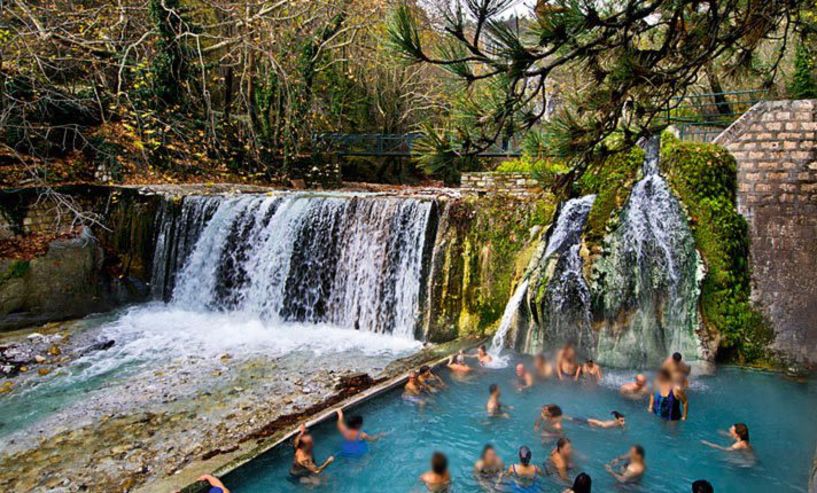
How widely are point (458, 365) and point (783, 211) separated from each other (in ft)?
16.4

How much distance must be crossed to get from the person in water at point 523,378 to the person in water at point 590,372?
59 cm

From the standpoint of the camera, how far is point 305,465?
4523mm

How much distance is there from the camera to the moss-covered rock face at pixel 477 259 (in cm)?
827

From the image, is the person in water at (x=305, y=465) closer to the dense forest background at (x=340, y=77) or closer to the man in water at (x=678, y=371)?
the dense forest background at (x=340, y=77)

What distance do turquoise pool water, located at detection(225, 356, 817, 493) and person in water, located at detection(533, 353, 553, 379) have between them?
0.77 ft

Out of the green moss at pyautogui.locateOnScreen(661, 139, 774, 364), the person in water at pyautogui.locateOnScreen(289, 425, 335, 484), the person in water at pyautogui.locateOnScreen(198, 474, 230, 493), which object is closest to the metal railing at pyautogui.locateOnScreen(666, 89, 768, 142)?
the green moss at pyautogui.locateOnScreen(661, 139, 774, 364)

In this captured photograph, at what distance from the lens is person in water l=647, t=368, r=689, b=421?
5.61m

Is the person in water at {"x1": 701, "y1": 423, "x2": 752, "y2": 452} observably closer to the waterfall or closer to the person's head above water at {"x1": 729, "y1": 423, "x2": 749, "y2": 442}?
the person's head above water at {"x1": 729, "y1": 423, "x2": 749, "y2": 442}

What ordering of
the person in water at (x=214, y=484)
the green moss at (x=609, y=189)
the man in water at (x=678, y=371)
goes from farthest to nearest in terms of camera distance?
the green moss at (x=609, y=189), the man in water at (x=678, y=371), the person in water at (x=214, y=484)

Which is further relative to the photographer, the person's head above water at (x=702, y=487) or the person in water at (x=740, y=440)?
the person in water at (x=740, y=440)

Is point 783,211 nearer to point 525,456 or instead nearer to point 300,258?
point 525,456

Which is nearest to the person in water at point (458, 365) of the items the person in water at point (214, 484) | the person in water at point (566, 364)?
the person in water at point (566, 364)

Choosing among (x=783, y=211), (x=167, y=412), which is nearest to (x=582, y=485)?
(x=167, y=412)

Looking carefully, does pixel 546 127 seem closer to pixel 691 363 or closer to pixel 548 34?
pixel 548 34
